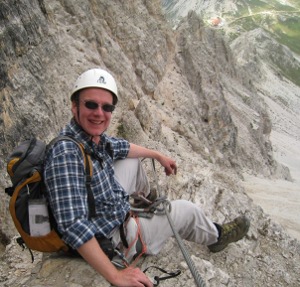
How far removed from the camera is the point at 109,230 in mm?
4863

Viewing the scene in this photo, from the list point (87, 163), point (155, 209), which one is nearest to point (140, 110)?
point (155, 209)

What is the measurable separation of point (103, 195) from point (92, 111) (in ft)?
4.08

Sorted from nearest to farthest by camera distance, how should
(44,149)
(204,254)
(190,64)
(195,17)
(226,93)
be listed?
(44,149) < (204,254) < (190,64) < (195,17) < (226,93)

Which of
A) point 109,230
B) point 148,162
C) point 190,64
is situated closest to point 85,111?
point 109,230

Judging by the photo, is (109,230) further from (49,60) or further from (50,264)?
(49,60)

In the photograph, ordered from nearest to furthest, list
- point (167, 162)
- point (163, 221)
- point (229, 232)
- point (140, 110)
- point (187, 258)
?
point (187, 258), point (163, 221), point (229, 232), point (167, 162), point (140, 110)

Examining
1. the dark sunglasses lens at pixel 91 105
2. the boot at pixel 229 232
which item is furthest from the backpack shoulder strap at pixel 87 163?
the boot at pixel 229 232

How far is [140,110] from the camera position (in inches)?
587

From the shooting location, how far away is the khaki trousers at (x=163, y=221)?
5.61 meters

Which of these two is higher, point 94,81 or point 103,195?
point 94,81

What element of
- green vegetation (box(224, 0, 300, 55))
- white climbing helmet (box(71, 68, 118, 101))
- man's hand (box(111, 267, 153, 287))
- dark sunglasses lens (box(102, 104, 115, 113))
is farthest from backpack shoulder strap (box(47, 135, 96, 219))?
green vegetation (box(224, 0, 300, 55))

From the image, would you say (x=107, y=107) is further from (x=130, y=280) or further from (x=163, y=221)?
(x=130, y=280)

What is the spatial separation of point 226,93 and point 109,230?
39802 millimetres

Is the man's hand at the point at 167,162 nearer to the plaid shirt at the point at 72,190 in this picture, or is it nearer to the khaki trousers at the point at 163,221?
the khaki trousers at the point at 163,221
